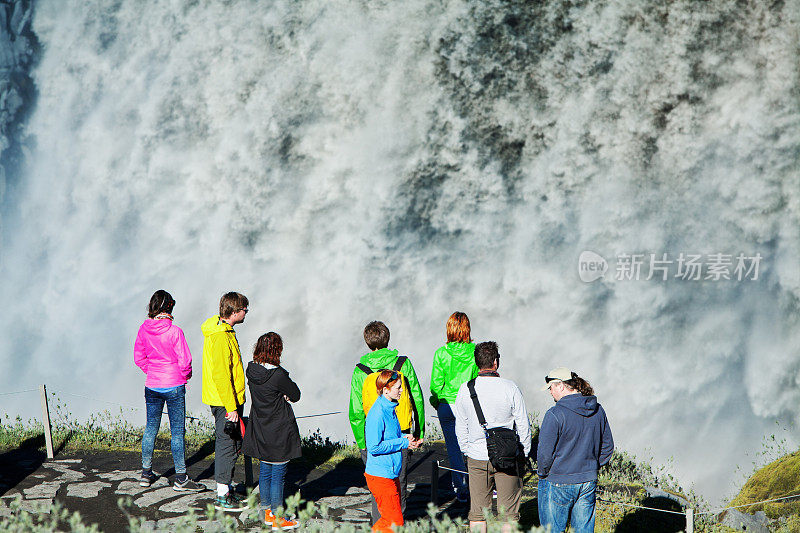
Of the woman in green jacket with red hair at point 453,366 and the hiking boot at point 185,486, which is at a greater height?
the woman in green jacket with red hair at point 453,366

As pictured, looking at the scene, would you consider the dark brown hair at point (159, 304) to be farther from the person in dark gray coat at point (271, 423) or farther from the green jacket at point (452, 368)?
the green jacket at point (452, 368)

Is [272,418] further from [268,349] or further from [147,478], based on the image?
[147,478]

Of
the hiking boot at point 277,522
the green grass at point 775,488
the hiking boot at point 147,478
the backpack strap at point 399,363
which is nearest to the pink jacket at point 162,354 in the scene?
the hiking boot at point 147,478

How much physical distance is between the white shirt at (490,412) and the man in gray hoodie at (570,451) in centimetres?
33

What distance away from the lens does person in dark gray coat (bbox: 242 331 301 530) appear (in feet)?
15.9

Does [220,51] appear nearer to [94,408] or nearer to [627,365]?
[94,408]

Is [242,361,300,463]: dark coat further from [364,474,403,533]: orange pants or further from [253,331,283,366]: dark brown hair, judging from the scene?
[364,474,403,533]: orange pants

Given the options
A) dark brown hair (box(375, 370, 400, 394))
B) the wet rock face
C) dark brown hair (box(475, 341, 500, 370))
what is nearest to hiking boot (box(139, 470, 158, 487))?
dark brown hair (box(375, 370, 400, 394))

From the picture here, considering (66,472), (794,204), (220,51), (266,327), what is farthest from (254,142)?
(794,204)

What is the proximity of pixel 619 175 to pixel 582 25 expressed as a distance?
8.24ft

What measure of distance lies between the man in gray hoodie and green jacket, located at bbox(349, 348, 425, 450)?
996 mm

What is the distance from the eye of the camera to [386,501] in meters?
4.43

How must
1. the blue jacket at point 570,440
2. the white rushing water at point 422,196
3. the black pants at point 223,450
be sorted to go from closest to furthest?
1. the blue jacket at point 570,440
2. the black pants at point 223,450
3. the white rushing water at point 422,196

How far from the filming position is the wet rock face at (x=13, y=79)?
475 inches
